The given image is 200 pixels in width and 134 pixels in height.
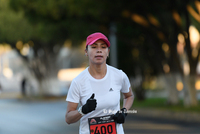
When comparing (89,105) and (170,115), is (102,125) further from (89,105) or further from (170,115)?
(170,115)

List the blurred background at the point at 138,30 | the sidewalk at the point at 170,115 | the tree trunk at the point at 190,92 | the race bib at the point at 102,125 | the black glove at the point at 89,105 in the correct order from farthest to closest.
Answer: the tree trunk at the point at 190,92 < the blurred background at the point at 138,30 < the sidewalk at the point at 170,115 < the race bib at the point at 102,125 < the black glove at the point at 89,105

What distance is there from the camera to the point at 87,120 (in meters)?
4.43

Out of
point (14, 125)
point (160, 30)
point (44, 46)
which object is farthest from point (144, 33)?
point (44, 46)

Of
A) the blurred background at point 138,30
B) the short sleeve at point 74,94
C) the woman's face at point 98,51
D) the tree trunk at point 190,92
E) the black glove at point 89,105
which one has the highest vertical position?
the blurred background at point 138,30

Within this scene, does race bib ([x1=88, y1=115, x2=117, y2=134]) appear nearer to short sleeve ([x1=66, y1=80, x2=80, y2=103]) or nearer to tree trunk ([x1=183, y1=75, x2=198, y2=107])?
short sleeve ([x1=66, y1=80, x2=80, y2=103])

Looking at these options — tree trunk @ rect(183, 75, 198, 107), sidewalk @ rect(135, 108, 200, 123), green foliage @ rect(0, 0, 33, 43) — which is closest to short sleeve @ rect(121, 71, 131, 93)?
sidewalk @ rect(135, 108, 200, 123)

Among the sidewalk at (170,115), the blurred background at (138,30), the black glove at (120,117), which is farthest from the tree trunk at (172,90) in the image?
the black glove at (120,117)

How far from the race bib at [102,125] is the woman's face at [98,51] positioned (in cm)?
54

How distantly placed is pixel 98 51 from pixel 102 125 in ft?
2.34

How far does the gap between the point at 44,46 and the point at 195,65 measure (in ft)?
67.8

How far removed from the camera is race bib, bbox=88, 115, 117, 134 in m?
4.41

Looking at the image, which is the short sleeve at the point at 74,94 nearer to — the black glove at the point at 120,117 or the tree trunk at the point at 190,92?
the black glove at the point at 120,117

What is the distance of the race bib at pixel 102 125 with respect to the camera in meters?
4.41

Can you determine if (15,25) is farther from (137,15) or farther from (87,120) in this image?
(87,120)
